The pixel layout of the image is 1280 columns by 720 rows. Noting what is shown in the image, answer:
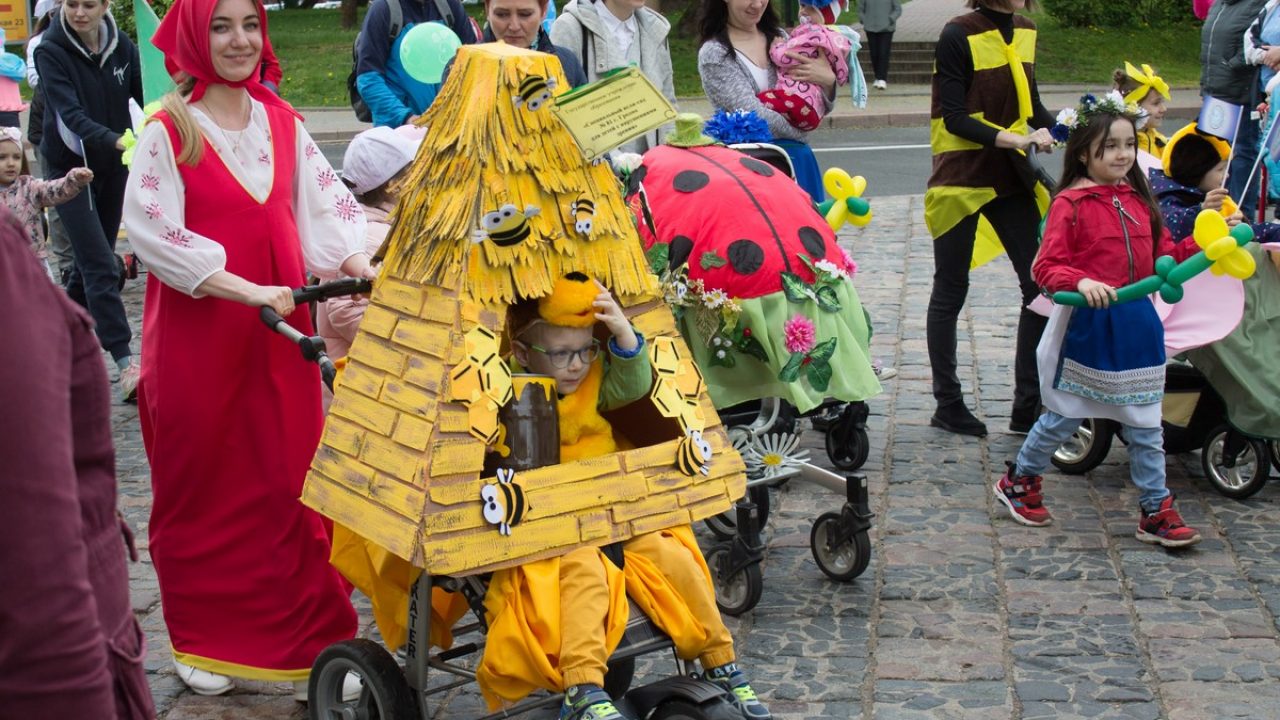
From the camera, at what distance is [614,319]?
3.77 meters

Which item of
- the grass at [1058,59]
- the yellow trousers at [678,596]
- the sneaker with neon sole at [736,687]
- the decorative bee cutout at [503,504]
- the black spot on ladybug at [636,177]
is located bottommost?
the grass at [1058,59]

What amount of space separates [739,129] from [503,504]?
2.57 metres

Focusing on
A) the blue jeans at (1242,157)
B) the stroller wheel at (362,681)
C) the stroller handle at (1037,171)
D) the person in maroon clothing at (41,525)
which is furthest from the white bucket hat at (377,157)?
the blue jeans at (1242,157)

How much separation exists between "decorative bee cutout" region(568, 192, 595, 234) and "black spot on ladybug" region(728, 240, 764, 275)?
111 centimetres

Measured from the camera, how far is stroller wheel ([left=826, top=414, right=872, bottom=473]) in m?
6.16

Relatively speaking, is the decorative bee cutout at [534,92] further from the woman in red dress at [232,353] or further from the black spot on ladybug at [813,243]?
the black spot on ladybug at [813,243]

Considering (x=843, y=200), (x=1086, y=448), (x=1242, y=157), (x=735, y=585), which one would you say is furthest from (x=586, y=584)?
(x=1242, y=157)

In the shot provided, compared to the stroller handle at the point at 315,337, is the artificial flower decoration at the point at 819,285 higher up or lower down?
lower down

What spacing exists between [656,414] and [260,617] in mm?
1304

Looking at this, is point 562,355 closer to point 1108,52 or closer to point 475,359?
point 475,359

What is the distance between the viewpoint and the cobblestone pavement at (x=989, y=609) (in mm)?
4340

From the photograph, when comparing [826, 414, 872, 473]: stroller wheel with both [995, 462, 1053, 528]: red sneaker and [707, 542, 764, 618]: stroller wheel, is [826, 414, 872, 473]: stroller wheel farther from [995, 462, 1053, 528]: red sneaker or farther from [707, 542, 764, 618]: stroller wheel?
[707, 542, 764, 618]: stroller wheel

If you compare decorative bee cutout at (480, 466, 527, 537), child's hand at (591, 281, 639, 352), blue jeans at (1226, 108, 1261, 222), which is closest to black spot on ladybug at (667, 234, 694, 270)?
child's hand at (591, 281, 639, 352)

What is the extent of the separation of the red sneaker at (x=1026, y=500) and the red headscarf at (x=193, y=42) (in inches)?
118
